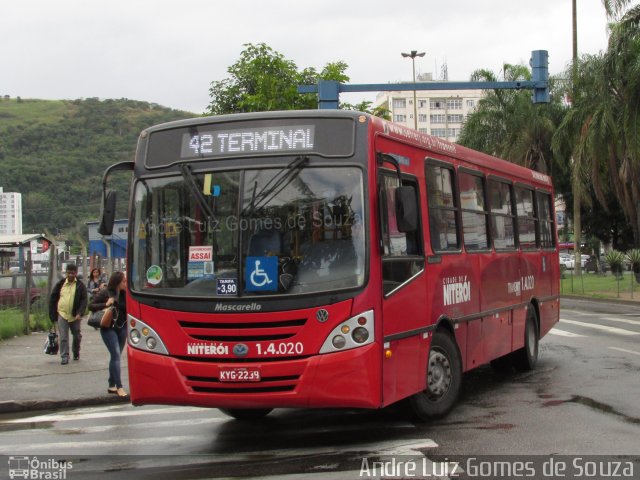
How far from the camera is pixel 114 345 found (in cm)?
1109

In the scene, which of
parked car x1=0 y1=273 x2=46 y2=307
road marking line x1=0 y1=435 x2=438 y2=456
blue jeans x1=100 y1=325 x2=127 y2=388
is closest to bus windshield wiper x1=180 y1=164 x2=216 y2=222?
road marking line x1=0 y1=435 x2=438 y2=456

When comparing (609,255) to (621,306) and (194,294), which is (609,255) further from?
(194,294)

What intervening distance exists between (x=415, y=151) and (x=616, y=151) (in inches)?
1149

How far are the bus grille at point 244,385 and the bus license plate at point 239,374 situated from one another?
0.16 ft

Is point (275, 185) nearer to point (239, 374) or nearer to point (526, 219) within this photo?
point (239, 374)

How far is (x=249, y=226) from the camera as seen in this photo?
293 inches

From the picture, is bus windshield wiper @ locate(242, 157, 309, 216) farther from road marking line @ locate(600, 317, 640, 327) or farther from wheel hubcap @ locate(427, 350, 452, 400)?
road marking line @ locate(600, 317, 640, 327)

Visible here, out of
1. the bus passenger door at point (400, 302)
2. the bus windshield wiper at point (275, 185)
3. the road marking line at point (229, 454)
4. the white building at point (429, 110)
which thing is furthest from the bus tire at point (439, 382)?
the white building at point (429, 110)

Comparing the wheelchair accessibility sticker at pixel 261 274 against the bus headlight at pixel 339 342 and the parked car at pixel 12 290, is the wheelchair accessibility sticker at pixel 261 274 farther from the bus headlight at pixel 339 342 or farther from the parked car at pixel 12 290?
the parked car at pixel 12 290

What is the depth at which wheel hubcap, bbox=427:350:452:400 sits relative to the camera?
8.69 metres

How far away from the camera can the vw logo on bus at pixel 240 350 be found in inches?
287

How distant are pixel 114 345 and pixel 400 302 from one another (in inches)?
187

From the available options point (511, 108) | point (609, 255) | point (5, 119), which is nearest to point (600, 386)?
point (609, 255)

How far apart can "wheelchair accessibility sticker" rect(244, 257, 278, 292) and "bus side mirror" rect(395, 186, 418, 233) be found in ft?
3.80
